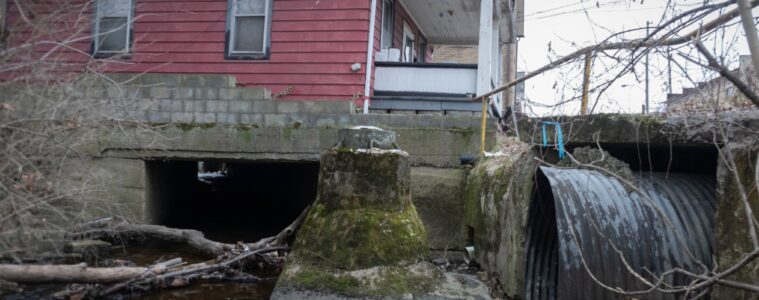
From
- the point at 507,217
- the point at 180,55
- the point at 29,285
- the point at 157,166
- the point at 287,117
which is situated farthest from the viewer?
the point at 180,55

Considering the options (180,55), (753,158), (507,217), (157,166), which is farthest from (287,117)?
(753,158)

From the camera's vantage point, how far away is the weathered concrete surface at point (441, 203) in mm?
7691

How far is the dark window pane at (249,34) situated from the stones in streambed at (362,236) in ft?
17.8

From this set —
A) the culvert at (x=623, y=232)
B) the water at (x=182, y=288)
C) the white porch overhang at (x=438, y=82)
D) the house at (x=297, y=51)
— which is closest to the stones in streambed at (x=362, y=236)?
the water at (x=182, y=288)

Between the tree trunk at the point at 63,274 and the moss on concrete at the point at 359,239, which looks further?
the tree trunk at the point at 63,274

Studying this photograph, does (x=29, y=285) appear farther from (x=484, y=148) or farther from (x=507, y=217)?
(x=484, y=148)

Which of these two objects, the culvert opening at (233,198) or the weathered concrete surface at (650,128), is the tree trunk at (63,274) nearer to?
→ the culvert opening at (233,198)

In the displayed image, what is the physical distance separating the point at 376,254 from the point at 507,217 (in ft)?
4.13

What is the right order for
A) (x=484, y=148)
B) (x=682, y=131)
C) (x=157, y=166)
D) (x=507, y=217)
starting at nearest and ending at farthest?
(x=682, y=131), (x=507, y=217), (x=484, y=148), (x=157, y=166)

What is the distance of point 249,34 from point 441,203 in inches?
208

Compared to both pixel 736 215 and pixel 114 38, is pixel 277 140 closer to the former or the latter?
pixel 114 38

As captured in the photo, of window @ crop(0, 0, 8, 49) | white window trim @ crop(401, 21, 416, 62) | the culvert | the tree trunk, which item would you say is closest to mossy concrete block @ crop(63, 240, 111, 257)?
the tree trunk

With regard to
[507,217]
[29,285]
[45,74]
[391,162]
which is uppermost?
[45,74]

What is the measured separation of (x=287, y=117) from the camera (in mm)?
8594
